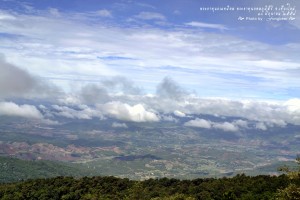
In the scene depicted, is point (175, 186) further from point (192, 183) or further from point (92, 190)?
point (92, 190)

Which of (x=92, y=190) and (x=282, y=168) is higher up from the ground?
(x=282, y=168)

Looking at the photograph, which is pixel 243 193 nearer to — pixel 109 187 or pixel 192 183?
pixel 192 183

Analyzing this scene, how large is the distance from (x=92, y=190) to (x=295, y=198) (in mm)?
123947

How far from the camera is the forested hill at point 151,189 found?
429 feet

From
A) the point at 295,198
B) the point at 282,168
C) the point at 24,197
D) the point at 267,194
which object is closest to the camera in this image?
A: the point at 295,198

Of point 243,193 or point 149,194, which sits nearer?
point 243,193

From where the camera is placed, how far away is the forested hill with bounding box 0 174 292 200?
13075 centimetres

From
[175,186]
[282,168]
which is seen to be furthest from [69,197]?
[282,168]

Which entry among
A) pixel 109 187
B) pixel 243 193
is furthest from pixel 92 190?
pixel 243 193

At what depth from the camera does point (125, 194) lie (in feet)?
508

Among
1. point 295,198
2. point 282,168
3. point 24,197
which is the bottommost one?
point 24,197

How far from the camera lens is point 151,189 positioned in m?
161

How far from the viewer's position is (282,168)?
5394 cm

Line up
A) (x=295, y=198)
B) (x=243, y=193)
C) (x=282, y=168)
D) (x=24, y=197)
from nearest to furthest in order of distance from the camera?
(x=295, y=198) → (x=282, y=168) → (x=243, y=193) → (x=24, y=197)
